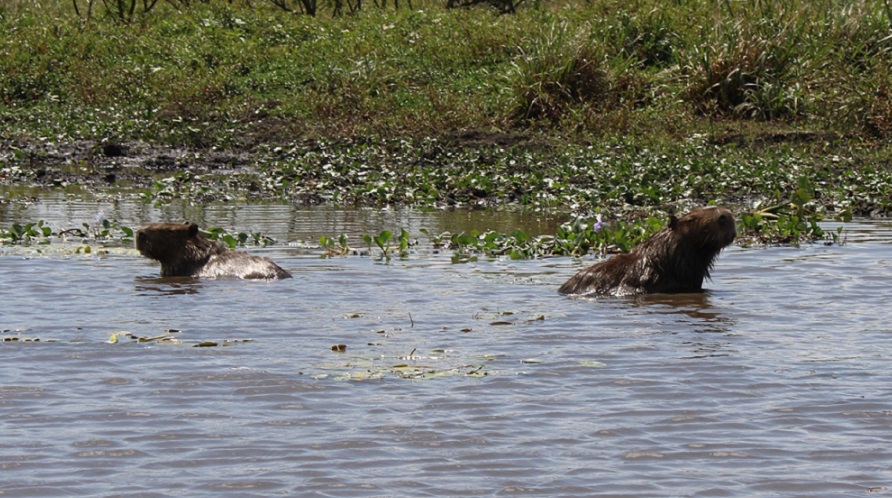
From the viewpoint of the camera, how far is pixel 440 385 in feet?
21.3

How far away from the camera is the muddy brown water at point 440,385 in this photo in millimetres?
5145

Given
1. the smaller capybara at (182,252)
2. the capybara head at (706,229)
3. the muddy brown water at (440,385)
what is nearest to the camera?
the muddy brown water at (440,385)

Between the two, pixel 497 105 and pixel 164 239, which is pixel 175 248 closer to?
pixel 164 239

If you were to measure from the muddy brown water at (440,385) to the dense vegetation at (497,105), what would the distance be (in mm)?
4146

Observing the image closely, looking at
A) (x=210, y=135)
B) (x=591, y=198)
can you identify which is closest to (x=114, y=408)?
(x=591, y=198)

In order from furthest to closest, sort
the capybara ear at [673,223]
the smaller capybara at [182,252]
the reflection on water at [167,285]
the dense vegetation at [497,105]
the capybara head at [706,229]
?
the dense vegetation at [497,105] → the smaller capybara at [182,252] → the reflection on water at [167,285] → the capybara ear at [673,223] → the capybara head at [706,229]

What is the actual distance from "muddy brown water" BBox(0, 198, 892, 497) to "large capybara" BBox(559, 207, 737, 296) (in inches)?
7.2

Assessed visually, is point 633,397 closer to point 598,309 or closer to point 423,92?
point 598,309

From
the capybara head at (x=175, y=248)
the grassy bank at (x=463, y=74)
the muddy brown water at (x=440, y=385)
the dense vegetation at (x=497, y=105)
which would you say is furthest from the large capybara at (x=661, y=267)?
the grassy bank at (x=463, y=74)

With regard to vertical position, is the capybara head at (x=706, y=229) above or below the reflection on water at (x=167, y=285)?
above

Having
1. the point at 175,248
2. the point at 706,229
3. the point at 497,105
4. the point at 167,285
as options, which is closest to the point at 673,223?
the point at 706,229

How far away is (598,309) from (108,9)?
63.7 feet

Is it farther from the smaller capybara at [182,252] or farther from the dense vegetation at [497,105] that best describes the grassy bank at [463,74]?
the smaller capybara at [182,252]

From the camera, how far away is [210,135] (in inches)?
734
